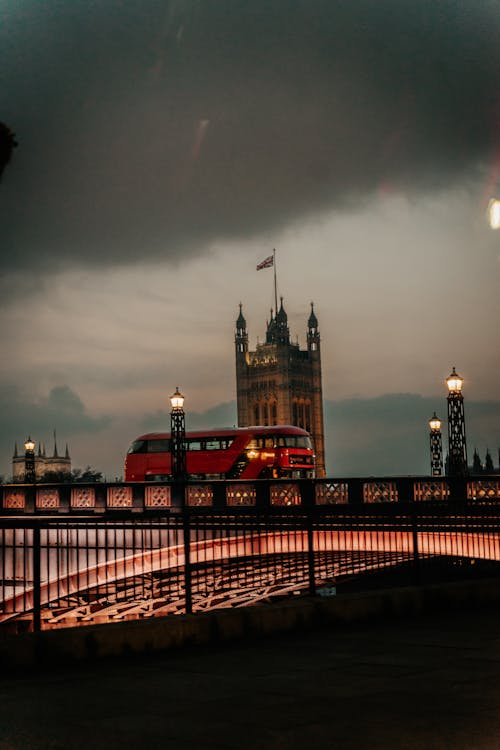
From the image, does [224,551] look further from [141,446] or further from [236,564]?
[141,446]

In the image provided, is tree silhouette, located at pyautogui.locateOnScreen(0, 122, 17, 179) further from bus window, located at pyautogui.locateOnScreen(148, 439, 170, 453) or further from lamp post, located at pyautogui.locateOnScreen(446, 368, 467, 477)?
bus window, located at pyautogui.locateOnScreen(148, 439, 170, 453)

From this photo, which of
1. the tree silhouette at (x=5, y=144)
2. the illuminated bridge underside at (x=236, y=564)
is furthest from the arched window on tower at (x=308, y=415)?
the tree silhouette at (x=5, y=144)

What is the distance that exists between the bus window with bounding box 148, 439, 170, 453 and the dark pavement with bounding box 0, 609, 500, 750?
46622 mm

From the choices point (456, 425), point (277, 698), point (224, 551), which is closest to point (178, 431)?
point (456, 425)

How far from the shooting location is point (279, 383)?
159375mm

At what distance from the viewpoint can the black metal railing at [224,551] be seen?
12.4 m

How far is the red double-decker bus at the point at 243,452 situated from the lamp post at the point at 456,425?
21.3 meters

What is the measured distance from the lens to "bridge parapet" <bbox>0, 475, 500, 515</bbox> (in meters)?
28.6

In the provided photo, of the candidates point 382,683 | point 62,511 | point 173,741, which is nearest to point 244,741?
point 173,741

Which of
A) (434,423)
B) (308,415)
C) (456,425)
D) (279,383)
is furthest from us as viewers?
(308,415)

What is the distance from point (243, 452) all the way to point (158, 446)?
6362 mm

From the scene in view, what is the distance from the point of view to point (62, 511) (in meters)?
34.6

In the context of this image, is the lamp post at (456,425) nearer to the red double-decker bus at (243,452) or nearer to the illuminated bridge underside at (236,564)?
the illuminated bridge underside at (236,564)

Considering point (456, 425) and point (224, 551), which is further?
point (456, 425)
